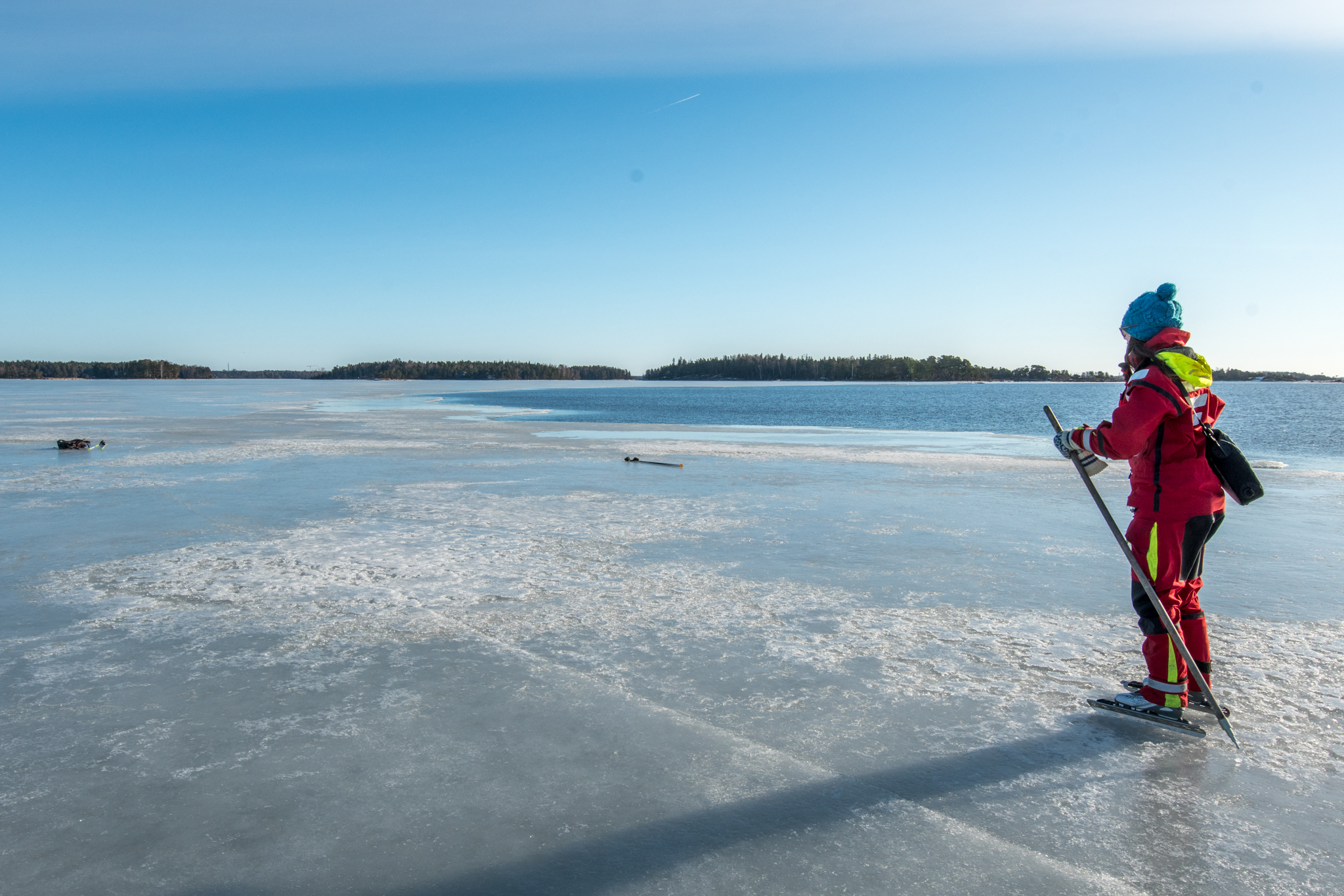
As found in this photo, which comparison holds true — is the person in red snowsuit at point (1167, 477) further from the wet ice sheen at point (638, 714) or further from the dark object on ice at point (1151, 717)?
the wet ice sheen at point (638, 714)

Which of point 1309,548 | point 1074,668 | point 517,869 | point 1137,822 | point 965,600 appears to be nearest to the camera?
point 517,869

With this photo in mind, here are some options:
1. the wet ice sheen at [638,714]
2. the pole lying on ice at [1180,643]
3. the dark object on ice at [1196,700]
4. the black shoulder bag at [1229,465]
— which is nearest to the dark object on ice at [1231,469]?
the black shoulder bag at [1229,465]

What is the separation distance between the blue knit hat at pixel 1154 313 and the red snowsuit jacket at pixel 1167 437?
4 cm

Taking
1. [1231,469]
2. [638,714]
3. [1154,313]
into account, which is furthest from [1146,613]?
[638,714]

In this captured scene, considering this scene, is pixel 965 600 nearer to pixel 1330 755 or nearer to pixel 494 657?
pixel 1330 755

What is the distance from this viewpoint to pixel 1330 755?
9.34 feet

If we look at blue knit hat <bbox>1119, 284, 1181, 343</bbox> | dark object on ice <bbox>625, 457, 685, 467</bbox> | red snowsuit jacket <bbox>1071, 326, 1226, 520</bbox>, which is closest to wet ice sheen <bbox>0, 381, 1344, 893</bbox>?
red snowsuit jacket <bbox>1071, 326, 1226, 520</bbox>

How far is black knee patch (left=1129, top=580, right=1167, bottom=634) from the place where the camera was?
125 inches

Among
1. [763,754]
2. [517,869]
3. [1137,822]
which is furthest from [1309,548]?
[517,869]

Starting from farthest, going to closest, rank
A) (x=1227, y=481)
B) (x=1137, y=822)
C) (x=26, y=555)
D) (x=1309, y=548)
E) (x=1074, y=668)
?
(x=1309, y=548) → (x=26, y=555) → (x=1074, y=668) → (x=1227, y=481) → (x=1137, y=822)

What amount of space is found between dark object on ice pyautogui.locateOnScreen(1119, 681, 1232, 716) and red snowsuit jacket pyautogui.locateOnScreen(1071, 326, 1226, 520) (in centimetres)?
76

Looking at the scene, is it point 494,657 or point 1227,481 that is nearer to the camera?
point 1227,481

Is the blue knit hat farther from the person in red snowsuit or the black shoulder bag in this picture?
the black shoulder bag

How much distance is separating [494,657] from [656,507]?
433cm
